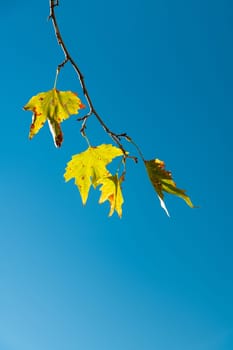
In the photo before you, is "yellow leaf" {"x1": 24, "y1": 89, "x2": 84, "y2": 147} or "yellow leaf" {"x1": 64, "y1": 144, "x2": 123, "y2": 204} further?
"yellow leaf" {"x1": 64, "y1": 144, "x2": 123, "y2": 204}

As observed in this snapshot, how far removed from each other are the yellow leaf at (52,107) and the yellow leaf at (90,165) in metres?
0.16

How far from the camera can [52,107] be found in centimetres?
133

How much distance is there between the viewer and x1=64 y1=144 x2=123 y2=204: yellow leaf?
4.75ft

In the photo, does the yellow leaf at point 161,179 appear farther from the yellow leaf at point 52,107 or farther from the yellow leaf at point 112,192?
the yellow leaf at point 52,107

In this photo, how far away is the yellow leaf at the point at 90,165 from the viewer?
145 cm

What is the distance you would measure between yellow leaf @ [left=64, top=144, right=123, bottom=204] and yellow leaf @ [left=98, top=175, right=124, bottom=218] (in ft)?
0.10

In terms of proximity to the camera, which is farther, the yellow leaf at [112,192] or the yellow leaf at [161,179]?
the yellow leaf at [112,192]

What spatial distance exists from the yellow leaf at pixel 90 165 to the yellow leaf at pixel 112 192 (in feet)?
0.10

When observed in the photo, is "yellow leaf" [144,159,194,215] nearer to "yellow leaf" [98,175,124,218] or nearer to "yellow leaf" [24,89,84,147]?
"yellow leaf" [98,175,124,218]

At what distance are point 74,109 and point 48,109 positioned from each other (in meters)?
0.08

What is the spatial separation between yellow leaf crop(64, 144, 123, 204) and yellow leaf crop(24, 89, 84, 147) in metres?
0.16

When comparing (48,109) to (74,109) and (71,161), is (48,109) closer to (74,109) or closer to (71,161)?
(74,109)

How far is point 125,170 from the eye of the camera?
54.0 inches

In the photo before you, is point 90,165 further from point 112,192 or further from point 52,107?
point 52,107
